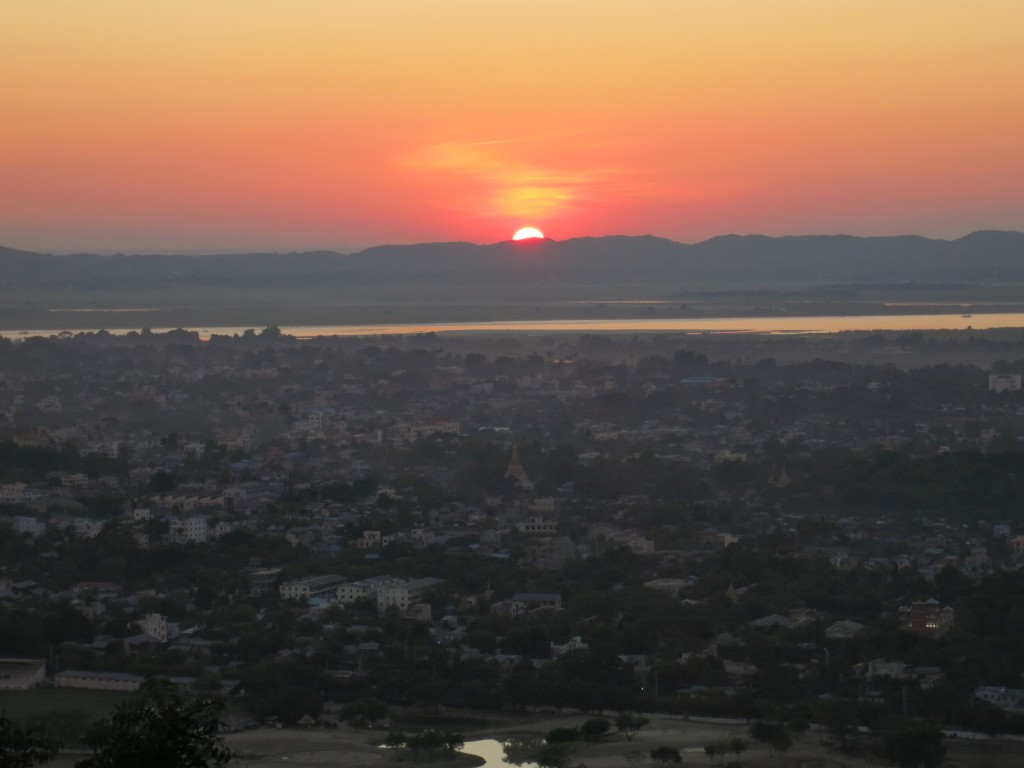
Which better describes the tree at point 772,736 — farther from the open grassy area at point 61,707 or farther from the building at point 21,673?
the building at point 21,673

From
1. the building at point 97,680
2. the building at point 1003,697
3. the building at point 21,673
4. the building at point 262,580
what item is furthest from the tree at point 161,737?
the building at point 262,580

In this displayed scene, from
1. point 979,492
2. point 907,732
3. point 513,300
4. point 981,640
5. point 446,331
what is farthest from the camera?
point 513,300

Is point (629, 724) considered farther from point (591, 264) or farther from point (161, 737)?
point (591, 264)

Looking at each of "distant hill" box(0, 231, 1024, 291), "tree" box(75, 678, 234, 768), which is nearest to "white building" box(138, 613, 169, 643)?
"tree" box(75, 678, 234, 768)

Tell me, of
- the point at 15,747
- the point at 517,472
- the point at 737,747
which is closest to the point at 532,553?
the point at 517,472

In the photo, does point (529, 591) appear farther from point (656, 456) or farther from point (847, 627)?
point (656, 456)

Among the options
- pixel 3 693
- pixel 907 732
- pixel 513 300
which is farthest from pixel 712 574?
pixel 513 300
